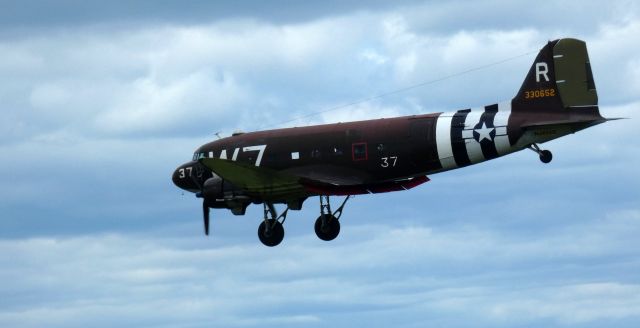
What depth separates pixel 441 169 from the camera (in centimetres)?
8619

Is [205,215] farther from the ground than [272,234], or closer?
farther from the ground

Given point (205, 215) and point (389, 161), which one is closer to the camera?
point (389, 161)

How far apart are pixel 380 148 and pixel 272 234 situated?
25.0ft

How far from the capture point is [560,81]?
276ft

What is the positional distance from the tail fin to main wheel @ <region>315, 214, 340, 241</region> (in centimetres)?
1166

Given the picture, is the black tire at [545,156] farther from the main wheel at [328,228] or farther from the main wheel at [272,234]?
the main wheel at [272,234]

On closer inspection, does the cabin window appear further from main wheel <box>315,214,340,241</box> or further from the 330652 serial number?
the 330652 serial number

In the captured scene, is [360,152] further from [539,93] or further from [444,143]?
[539,93]

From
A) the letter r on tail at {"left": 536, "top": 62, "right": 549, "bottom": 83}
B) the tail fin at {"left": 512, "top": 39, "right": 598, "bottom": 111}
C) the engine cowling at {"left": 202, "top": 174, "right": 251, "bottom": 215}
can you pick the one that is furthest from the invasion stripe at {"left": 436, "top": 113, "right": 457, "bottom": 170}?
the engine cowling at {"left": 202, "top": 174, "right": 251, "bottom": 215}

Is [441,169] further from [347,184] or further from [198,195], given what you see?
[198,195]

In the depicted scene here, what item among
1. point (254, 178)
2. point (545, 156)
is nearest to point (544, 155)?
point (545, 156)

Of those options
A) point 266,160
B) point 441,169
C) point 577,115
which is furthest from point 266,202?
point 577,115

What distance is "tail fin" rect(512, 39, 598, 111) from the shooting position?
3297 inches

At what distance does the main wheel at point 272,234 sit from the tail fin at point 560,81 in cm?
1356
